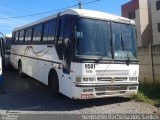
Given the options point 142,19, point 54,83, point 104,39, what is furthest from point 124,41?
point 142,19

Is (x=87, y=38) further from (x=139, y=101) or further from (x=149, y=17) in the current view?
(x=149, y=17)

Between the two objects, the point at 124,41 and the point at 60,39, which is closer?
the point at 124,41

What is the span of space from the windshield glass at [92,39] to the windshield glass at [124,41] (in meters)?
0.30

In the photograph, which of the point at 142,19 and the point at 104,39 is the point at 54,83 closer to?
the point at 104,39

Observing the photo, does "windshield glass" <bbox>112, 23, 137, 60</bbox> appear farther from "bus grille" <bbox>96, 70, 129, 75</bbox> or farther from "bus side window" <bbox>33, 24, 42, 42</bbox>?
"bus side window" <bbox>33, 24, 42, 42</bbox>

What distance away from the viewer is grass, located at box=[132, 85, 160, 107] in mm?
11938

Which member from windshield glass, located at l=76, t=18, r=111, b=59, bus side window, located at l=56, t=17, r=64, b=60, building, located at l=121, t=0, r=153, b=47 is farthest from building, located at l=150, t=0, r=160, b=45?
windshield glass, located at l=76, t=18, r=111, b=59

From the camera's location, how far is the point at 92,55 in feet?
34.3

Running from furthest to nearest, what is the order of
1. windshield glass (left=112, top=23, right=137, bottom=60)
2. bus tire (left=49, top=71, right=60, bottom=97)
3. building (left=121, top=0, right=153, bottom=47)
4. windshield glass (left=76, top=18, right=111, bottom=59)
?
1. building (left=121, top=0, right=153, bottom=47)
2. bus tire (left=49, top=71, right=60, bottom=97)
3. windshield glass (left=112, top=23, right=137, bottom=60)
4. windshield glass (left=76, top=18, right=111, bottom=59)

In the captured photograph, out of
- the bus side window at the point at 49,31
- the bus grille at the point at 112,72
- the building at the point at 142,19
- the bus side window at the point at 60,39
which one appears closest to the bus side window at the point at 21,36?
the bus side window at the point at 49,31

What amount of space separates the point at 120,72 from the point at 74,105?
6.39 ft

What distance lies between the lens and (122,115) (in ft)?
32.2

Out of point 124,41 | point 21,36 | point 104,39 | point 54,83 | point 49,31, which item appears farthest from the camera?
point 21,36

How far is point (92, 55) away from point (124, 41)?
1.47 m
